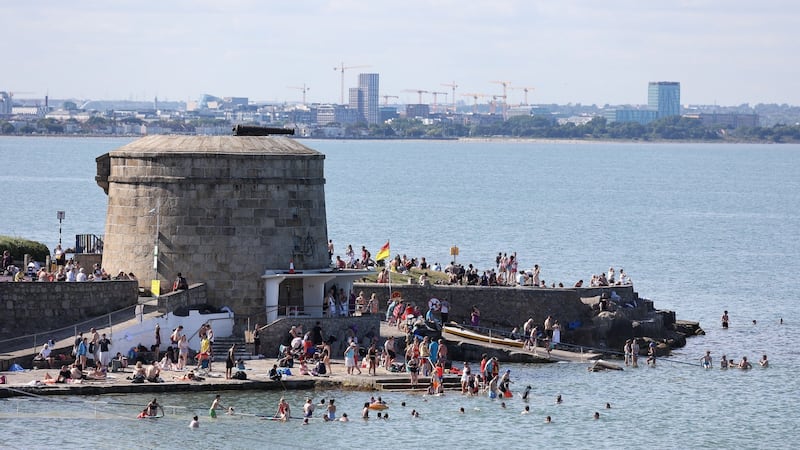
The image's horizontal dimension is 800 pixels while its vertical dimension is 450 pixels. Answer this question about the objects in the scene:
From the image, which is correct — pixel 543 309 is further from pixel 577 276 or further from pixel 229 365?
pixel 577 276

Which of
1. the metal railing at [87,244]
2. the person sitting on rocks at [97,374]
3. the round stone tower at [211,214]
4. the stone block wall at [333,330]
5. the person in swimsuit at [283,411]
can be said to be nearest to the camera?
the person in swimsuit at [283,411]

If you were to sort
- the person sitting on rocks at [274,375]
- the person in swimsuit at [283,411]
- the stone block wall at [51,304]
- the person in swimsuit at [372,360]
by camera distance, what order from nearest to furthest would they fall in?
1. the person in swimsuit at [283,411]
2. the person sitting on rocks at [274,375]
3. the stone block wall at [51,304]
4. the person in swimsuit at [372,360]

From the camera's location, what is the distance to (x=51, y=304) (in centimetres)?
4662

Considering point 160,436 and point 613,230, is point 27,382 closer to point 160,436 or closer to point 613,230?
point 160,436

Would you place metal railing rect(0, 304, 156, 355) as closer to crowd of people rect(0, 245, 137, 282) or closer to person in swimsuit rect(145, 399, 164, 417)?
crowd of people rect(0, 245, 137, 282)

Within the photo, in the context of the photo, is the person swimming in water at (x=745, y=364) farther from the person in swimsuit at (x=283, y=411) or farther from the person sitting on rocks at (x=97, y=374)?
the person sitting on rocks at (x=97, y=374)

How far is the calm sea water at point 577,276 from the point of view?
41.1 meters

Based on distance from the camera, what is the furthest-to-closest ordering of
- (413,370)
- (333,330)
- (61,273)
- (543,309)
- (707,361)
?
(543,309) < (707,361) < (61,273) < (333,330) < (413,370)

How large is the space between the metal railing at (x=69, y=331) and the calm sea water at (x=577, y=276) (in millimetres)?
4305

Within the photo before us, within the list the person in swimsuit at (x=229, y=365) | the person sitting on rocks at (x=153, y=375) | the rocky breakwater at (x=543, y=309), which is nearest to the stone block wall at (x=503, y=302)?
the rocky breakwater at (x=543, y=309)

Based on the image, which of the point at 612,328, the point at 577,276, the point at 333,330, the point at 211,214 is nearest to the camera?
the point at 333,330

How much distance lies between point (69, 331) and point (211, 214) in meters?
5.69

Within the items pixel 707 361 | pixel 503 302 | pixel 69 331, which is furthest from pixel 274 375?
pixel 707 361

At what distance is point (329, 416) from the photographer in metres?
41.7
